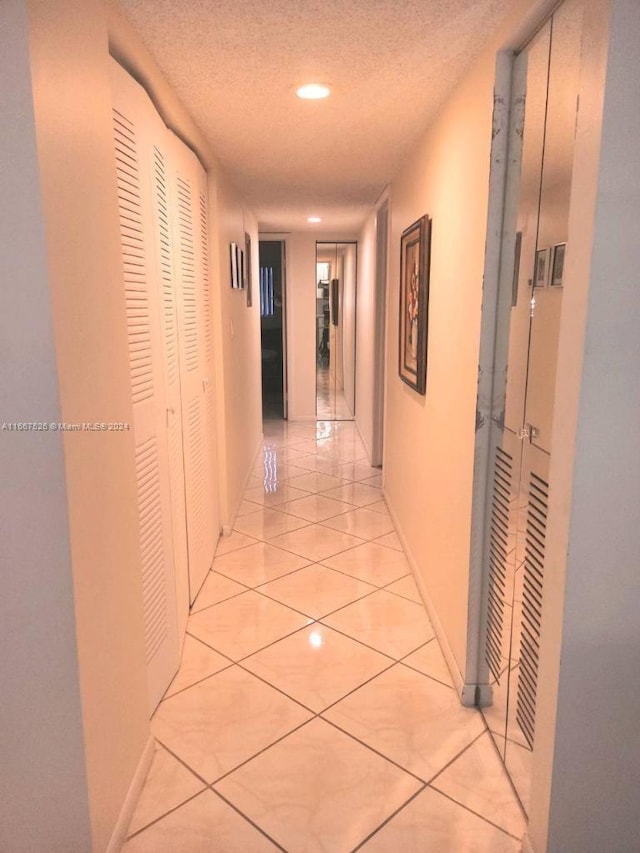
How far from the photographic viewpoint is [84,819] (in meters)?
1.40

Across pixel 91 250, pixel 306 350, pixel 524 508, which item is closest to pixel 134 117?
pixel 91 250

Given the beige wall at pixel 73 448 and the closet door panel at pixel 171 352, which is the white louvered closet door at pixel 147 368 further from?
the beige wall at pixel 73 448

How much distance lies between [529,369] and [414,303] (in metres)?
1.43

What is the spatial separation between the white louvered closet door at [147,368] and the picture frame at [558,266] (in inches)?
49.8

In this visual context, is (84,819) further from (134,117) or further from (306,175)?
(306,175)

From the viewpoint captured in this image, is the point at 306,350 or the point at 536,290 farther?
the point at 306,350

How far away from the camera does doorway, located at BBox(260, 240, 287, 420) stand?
26.7 feet

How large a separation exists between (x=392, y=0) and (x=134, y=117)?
2.92 feet

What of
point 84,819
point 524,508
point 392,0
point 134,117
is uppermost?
point 392,0

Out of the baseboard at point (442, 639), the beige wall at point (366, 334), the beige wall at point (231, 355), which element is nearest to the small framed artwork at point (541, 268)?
the baseboard at point (442, 639)

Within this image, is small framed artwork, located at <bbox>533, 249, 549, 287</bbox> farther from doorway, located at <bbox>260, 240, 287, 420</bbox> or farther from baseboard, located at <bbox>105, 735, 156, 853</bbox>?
doorway, located at <bbox>260, 240, 287, 420</bbox>

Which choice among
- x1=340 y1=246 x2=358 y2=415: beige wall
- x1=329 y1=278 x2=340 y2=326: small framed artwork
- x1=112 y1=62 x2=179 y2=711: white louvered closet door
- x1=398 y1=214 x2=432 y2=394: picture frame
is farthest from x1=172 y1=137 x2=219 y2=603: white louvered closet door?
x1=329 y1=278 x2=340 y2=326: small framed artwork

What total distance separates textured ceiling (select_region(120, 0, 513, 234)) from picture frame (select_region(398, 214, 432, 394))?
499 millimetres

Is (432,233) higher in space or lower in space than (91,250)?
higher
